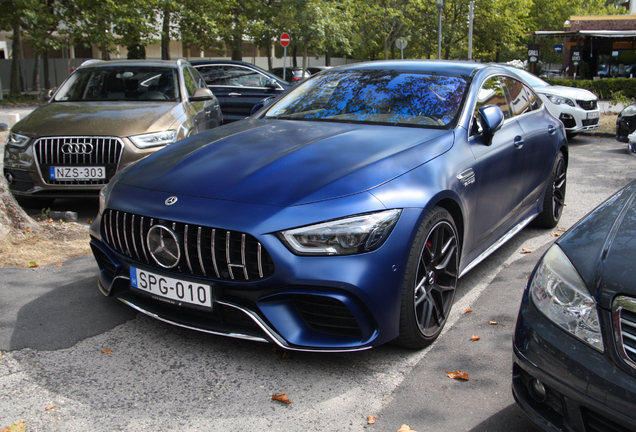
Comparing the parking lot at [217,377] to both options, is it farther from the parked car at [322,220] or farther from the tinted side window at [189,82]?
the tinted side window at [189,82]

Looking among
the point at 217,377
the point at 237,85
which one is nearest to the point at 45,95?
→ the point at 237,85

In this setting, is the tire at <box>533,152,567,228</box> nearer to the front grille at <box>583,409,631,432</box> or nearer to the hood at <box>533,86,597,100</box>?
the front grille at <box>583,409,631,432</box>

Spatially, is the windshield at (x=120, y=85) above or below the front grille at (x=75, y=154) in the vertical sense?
above

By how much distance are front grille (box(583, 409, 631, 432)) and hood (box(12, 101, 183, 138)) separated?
4.94 m

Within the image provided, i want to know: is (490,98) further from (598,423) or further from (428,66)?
(598,423)

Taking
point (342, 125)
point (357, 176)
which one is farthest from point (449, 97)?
point (357, 176)

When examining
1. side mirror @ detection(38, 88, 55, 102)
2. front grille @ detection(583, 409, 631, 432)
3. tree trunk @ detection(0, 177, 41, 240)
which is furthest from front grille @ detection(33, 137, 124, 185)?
front grille @ detection(583, 409, 631, 432)

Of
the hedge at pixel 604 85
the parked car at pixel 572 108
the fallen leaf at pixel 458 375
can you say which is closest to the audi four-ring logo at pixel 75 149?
the fallen leaf at pixel 458 375

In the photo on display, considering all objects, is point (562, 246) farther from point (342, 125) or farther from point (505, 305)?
point (342, 125)

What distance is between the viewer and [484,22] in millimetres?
39875

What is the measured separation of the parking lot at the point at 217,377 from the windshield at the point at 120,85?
3583 millimetres

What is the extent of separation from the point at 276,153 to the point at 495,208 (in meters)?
1.62

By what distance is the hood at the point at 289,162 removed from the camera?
112 inches

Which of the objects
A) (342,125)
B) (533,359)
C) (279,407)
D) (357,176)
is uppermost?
(342,125)
